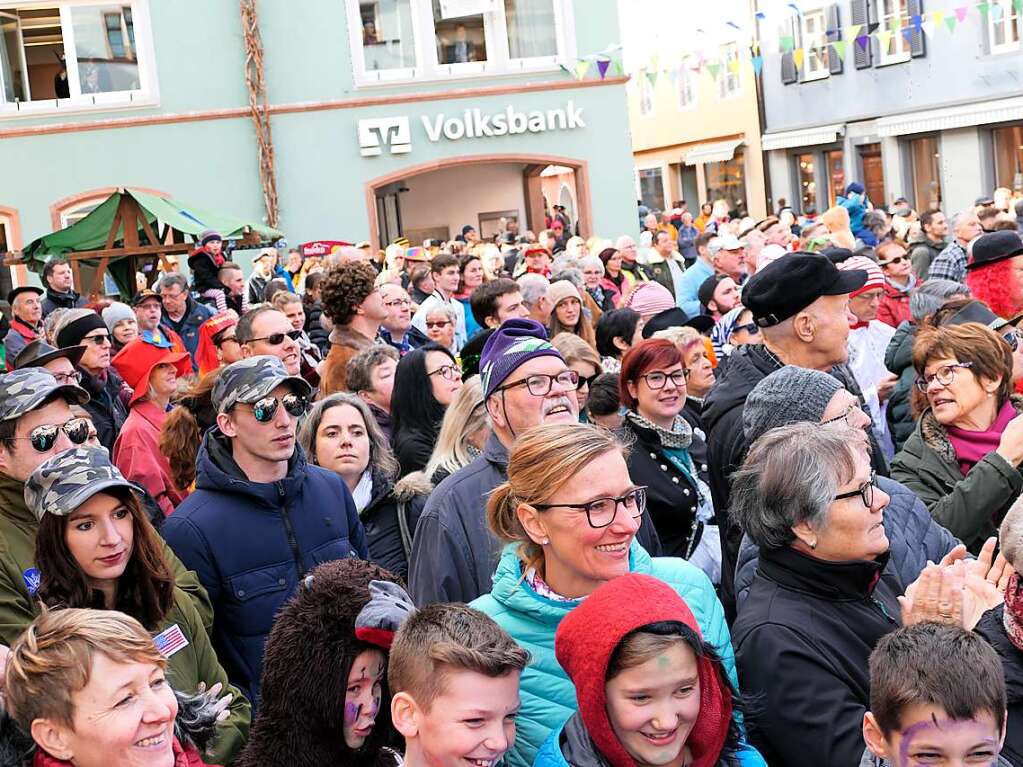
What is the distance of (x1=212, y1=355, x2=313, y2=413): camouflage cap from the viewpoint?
451cm

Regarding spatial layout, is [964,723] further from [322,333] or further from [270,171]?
[270,171]

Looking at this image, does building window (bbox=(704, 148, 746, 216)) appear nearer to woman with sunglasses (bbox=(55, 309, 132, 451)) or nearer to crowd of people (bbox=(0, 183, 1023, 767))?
woman with sunglasses (bbox=(55, 309, 132, 451))

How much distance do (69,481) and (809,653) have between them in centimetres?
212

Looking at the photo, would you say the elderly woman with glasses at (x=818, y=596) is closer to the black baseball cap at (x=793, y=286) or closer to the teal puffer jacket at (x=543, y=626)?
the teal puffer jacket at (x=543, y=626)

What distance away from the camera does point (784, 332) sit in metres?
5.04

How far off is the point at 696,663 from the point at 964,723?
0.55m

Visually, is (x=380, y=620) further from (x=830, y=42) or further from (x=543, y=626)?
(x=830, y=42)

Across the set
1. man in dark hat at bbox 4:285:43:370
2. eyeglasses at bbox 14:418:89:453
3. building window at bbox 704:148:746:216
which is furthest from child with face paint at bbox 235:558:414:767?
building window at bbox 704:148:746:216

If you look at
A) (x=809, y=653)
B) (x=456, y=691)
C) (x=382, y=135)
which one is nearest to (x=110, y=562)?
(x=456, y=691)

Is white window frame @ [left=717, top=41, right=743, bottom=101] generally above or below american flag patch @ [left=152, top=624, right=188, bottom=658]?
above

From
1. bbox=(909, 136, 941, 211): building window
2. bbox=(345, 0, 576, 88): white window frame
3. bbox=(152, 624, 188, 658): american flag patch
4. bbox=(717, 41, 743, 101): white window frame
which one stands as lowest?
bbox=(152, 624, 188, 658): american flag patch

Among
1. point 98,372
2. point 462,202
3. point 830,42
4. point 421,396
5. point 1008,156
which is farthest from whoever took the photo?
point 1008,156

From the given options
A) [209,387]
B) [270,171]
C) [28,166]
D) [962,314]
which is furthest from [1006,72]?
[209,387]

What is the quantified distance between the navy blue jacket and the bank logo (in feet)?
55.5
